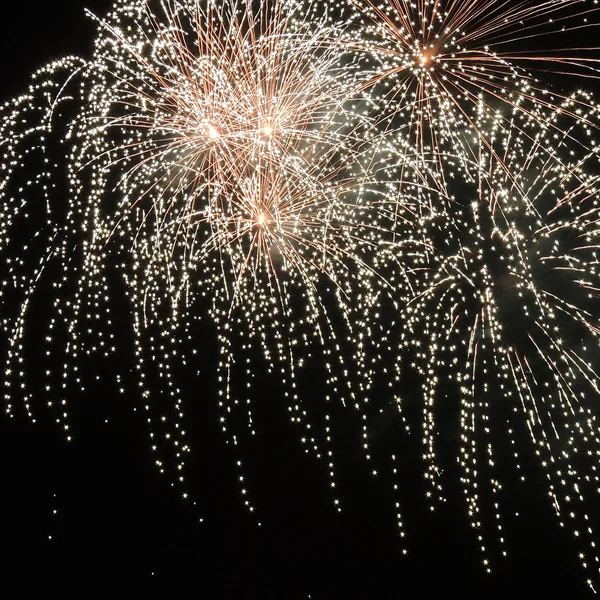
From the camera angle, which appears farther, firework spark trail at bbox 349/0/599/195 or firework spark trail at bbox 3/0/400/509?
firework spark trail at bbox 3/0/400/509

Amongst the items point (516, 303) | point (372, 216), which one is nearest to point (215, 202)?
point (372, 216)

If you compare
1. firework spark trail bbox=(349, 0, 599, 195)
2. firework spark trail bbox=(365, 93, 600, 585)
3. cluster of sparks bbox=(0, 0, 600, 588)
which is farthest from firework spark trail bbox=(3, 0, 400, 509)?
firework spark trail bbox=(365, 93, 600, 585)

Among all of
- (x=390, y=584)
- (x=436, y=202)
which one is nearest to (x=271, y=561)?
(x=390, y=584)

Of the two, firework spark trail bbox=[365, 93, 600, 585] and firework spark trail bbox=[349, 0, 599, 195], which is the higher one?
firework spark trail bbox=[349, 0, 599, 195]

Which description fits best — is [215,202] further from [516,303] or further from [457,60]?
[516,303]

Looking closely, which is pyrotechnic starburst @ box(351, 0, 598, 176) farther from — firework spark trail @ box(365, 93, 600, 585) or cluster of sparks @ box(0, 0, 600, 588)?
firework spark trail @ box(365, 93, 600, 585)

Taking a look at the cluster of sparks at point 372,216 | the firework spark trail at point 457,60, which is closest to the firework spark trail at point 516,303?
the cluster of sparks at point 372,216

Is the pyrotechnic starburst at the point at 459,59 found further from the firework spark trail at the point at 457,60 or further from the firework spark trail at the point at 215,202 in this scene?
the firework spark trail at the point at 215,202

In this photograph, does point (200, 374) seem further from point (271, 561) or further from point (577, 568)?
point (577, 568)
